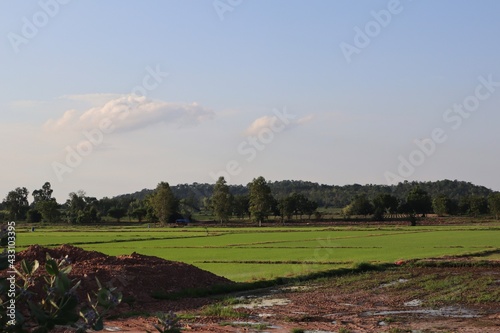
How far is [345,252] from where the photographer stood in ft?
120

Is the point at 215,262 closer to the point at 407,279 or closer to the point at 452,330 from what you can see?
the point at 407,279

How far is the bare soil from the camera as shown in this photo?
1374cm

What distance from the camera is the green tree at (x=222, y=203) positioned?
3861 inches

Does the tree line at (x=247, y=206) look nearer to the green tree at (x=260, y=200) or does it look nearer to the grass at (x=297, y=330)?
the green tree at (x=260, y=200)

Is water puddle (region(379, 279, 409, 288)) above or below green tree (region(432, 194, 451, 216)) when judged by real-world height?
below

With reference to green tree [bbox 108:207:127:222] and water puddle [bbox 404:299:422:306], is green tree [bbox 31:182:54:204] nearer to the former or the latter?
green tree [bbox 108:207:127:222]

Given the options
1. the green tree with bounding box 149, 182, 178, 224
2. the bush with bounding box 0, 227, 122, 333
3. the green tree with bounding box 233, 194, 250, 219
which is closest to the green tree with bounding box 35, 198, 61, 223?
the green tree with bounding box 149, 182, 178, 224

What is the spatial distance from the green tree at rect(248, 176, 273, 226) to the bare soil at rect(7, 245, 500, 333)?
225 feet

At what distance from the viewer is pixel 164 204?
98.3 m

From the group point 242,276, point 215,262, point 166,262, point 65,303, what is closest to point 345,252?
point 215,262

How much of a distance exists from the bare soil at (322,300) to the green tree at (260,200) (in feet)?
225

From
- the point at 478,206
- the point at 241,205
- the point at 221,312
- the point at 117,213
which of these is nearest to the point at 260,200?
the point at 241,205

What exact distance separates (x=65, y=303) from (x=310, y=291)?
18355mm

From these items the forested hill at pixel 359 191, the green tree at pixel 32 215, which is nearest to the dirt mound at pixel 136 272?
the green tree at pixel 32 215
